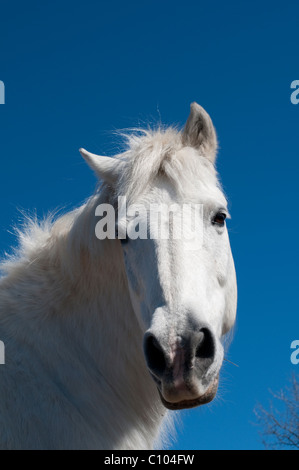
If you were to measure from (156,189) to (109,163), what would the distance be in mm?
702

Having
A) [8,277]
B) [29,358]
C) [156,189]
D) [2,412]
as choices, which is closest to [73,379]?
[29,358]

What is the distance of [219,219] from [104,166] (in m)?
1.17

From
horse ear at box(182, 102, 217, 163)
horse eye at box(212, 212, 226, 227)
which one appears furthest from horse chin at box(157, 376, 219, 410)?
horse ear at box(182, 102, 217, 163)

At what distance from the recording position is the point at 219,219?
13.8 ft

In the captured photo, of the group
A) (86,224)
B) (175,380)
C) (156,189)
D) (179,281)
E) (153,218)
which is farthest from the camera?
(86,224)

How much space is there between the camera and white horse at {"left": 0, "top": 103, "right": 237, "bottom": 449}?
3422 millimetres

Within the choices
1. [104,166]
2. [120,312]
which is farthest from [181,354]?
[104,166]

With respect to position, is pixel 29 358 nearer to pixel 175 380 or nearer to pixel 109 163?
pixel 175 380

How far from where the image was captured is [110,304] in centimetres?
441

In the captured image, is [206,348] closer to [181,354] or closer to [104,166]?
[181,354]

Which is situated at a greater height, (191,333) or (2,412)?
(191,333)
